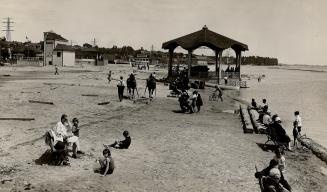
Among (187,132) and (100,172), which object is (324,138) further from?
(100,172)

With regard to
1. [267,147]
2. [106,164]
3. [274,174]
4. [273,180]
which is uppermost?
[274,174]

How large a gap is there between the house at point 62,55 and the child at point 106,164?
7062cm

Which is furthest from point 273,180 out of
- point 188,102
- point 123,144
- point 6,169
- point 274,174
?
point 188,102

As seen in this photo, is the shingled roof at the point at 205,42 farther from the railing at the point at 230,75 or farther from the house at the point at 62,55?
the house at the point at 62,55

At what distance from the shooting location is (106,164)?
10.4 metres

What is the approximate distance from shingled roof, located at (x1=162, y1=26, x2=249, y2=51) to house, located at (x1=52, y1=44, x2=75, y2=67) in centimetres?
3976

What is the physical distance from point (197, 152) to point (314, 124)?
15.5m

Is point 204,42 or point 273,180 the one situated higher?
point 204,42

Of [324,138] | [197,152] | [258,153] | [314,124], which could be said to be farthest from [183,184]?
[314,124]

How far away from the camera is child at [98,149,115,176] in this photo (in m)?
10.3

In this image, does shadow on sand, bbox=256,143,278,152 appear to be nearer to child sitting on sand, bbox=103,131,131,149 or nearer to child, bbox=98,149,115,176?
child sitting on sand, bbox=103,131,131,149

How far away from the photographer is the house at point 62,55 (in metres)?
78.6

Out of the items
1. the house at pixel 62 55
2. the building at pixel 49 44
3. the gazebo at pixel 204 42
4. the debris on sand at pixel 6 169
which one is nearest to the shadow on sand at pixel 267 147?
the debris on sand at pixel 6 169

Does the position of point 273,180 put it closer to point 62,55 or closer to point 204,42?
point 204,42
